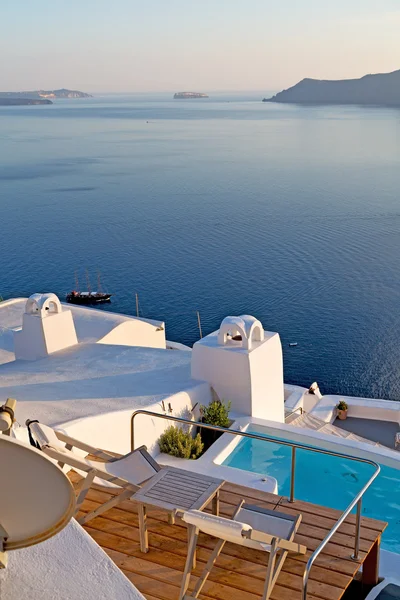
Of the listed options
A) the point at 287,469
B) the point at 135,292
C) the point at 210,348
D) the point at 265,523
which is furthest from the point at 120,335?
the point at 135,292

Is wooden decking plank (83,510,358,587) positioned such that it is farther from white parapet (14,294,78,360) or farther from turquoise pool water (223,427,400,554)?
white parapet (14,294,78,360)

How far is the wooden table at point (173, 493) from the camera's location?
15.6ft

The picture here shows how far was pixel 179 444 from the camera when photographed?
338 inches

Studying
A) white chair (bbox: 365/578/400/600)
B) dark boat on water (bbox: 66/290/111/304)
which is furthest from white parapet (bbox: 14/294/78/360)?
dark boat on water (bbox: 66/290/111/304)

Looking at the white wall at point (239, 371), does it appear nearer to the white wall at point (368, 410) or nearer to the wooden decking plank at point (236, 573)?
the wooden decking plank at point (236, 573)

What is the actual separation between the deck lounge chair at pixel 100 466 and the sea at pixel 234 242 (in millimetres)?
27107

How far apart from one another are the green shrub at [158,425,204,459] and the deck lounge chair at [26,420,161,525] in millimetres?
3063

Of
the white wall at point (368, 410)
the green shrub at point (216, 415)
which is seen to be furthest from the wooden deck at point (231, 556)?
the white wall at point (368, 410)

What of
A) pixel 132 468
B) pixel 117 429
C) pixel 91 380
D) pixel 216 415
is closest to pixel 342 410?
pixel 216 415

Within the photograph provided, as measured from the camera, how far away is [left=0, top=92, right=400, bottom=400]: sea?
122 ft

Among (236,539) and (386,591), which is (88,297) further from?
(236,539)

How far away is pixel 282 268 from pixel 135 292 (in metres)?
10.6

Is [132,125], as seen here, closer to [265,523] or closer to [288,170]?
[288,170]

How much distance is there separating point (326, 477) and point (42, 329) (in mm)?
5974
